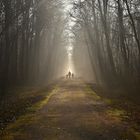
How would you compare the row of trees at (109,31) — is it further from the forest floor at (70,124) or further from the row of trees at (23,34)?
the forest floor at (70,124)

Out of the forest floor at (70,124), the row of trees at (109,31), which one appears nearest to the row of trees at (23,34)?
the row of trees at (109,31)

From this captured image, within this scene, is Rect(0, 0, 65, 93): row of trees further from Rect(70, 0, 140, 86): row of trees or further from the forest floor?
the forest floor

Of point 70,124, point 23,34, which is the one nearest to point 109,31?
point 23,34

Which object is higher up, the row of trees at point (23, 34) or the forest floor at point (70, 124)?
the row of trees at point (23, 34)

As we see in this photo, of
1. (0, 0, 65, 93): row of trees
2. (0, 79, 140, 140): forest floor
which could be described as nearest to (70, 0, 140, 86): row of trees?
(0, 0, 65, 93): row of trees

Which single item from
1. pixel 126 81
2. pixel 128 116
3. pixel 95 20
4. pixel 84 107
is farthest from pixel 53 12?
pixel 128 116

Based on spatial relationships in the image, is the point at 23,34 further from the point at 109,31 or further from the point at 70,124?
the point at 70,124

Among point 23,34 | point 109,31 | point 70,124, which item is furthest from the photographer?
point 109,31

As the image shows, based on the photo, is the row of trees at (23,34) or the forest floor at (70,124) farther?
the row of trees at (23,34)

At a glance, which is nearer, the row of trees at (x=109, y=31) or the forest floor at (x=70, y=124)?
the forest floor at (x=70, y=124)

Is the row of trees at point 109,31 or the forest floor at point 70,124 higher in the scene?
the row of trees at point 109,31

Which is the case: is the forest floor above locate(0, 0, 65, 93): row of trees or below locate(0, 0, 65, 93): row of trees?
below

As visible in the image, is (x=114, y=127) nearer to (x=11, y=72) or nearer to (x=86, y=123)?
(x=86, y=123)

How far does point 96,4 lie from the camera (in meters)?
33.8
